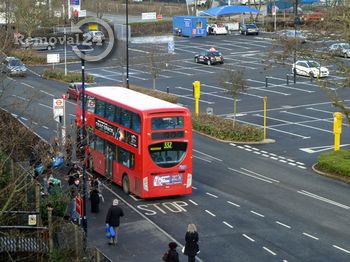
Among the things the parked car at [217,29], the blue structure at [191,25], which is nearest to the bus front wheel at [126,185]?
the blue structure at [191,25]

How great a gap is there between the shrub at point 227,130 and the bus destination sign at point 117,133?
33.9ft

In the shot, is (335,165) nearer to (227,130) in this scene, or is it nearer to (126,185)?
(227,130)

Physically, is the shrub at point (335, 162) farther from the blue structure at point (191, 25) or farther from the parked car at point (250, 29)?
the parked car at point (250, 29)

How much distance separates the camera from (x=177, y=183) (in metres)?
28.3

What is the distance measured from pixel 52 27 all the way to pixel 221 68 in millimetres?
26253

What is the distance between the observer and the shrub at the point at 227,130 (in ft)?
130

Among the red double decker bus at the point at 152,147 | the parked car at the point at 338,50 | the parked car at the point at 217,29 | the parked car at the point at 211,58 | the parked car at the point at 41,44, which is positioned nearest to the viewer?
the red double decker bus at the point at 152,147

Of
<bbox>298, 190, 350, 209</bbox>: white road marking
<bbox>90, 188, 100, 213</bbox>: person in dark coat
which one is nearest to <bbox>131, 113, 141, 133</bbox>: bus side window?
<bbox>90, 188, 100, 213</bbox>: person in dark coat

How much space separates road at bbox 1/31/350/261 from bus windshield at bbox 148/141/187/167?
1617 millimetres

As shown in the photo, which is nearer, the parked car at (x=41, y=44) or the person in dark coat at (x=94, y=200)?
the person in dark coat at (x=94, y=200)

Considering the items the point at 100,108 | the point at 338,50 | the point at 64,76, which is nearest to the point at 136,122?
the point at 100,108

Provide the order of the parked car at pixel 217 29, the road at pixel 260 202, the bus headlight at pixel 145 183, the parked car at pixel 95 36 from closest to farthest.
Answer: the road at pixel 260 202
the bus headlight at pixel 145 183
the parked car at pixel 95 36
the parked car at pixel 217 29

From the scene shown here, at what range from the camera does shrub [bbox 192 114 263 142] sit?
3966 centimetres

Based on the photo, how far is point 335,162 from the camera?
107 ft
